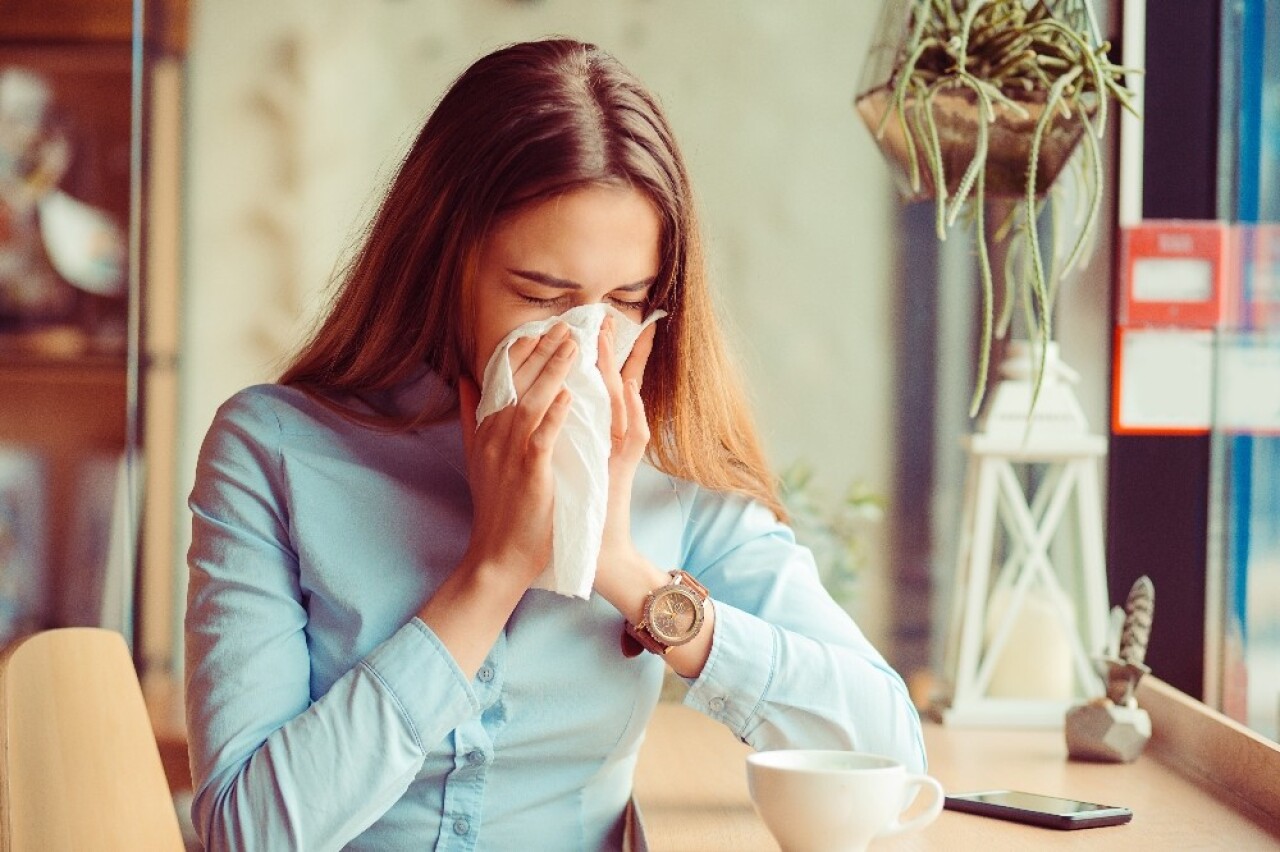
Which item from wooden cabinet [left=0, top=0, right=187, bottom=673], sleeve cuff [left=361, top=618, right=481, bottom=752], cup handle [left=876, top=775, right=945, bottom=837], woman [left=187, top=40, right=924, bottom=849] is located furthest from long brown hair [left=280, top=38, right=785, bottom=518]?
wooden cabinet [left=0, top=0, right=187, bottom=673]

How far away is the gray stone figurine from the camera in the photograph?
1408 millimetres

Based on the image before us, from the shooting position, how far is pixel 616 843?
124cm

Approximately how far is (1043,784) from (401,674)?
2.13 ft

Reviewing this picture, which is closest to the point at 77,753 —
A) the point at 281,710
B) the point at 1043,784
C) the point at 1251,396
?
the point at 281,710

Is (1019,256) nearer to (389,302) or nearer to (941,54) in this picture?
(941,54)

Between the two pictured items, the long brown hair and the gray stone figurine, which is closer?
the long brown hair

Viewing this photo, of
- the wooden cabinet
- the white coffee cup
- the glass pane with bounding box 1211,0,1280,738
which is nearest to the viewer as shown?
the white coffee cup

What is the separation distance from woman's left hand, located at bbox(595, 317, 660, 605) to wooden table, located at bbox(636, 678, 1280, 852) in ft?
0.73

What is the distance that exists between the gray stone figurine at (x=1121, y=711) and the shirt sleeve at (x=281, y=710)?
69 centimetres

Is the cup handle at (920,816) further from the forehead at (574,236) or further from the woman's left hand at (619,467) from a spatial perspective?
the forehead at (574,236)

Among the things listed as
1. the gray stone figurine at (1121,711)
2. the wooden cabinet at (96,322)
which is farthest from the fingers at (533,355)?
the wooden cabinet at (96,322)

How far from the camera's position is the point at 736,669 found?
1117 millimetres

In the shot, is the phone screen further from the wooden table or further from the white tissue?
the white tissue

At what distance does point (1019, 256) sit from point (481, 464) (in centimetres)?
125
